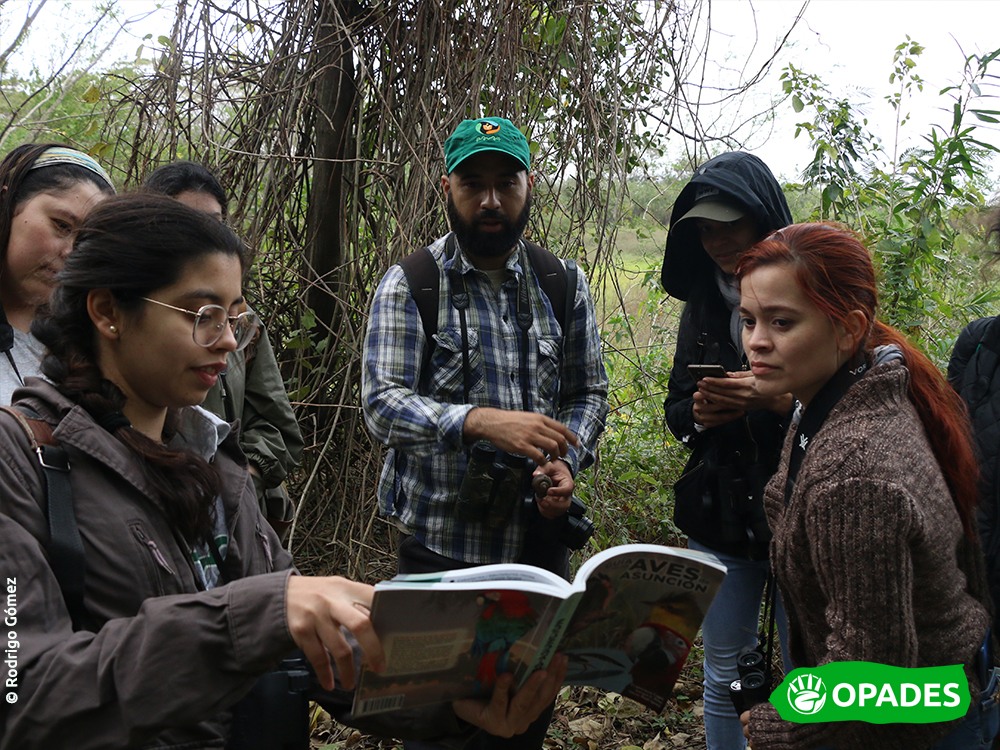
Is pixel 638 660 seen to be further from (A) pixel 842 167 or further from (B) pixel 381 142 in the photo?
(A) pixel 842 167

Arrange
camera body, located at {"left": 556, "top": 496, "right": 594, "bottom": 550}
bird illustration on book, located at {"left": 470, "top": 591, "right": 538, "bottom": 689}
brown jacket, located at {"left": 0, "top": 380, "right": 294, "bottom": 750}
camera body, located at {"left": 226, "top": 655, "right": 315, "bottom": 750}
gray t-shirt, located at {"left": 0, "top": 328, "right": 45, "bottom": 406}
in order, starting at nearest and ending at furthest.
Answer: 1. brown jacket, located at {"left": 0, "top": 380, "right": 294, "bottom": 750}
2. bird illustration on book, located at {"left": 470, "top": 591, "right": 538, "bottom": 689}
3. camera body, located at {"left": 226, "top": 655, "right": 315, "bottom": 750}
4. gray t-shirt, located at {"left": 0, "top": 328, "right": 45, "bottom": 406}
5. camera body, located at {"left": 556, "top": 496, "right": 594, "bottom": 550}

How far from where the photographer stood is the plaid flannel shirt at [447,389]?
2.49 metres

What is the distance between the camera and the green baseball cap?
2680mm

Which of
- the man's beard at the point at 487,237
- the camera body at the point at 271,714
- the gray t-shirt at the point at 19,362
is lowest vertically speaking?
the camera body at the point at 271,714

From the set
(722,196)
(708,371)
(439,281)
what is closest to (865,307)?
(708,371)

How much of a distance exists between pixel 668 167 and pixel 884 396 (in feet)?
10.2

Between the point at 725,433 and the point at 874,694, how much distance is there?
119 centimetres

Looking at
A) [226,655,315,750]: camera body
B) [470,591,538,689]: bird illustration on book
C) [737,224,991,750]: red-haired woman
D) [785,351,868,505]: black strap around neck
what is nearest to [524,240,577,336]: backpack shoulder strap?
[737,224,991,750]: red-haired woman

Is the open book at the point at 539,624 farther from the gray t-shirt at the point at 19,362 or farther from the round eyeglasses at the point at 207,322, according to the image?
the gray t-shirt at the point at 19,362

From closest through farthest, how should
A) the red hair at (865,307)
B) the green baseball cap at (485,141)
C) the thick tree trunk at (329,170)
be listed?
the red hair at (865,307) < the green baseball cap at (485,141) < the thick tree trunk at (329,170)

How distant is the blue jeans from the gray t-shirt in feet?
6.14

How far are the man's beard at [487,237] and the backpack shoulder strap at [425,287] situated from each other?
0.39 ft

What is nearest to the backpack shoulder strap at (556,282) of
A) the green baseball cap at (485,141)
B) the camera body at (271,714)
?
the green baseball cap at (485,141)

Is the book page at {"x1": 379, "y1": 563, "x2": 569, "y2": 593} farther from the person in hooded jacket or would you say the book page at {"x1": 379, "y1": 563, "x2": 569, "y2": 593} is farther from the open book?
the person in hooded jacket
